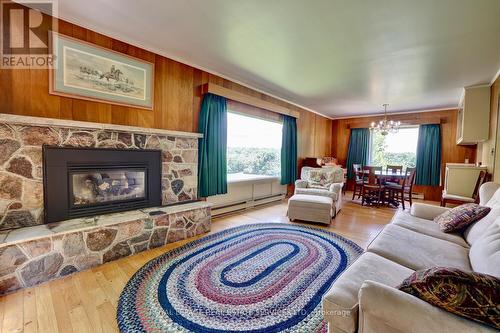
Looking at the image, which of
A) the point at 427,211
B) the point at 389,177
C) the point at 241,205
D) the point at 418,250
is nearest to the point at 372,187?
the point at 389,177

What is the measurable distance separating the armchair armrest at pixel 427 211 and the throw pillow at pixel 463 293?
2001 millimetres

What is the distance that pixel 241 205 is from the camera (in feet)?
14.2

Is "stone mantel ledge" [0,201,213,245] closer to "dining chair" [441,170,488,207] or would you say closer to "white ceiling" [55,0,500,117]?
"white ceiling" [55,0,500,117]

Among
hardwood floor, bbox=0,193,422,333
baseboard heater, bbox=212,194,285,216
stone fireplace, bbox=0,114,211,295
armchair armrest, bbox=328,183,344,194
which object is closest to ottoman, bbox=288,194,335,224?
armchair armrest, bbox=328,183,344,194

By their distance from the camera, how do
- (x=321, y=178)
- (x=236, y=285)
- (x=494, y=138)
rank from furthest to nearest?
(x=321, y=178)
(x=494, y=138)
(x=236, y=285)

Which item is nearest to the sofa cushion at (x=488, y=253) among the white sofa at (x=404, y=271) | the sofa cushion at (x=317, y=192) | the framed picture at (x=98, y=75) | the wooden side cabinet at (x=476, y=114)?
the white sofa at (x=404, y=271)

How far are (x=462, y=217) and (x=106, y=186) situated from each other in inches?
146

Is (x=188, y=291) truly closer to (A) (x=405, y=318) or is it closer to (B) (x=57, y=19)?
(A) (x=405, y=318)

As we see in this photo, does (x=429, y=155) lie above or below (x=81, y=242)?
above

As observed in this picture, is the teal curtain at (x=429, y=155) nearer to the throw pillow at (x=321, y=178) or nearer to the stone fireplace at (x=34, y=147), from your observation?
the throw pillow at (x=321, y=178)

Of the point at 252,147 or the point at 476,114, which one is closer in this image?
the point at 476,114

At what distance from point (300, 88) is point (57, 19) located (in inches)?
144

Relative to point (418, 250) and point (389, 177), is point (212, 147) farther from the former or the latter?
point (389, 177)

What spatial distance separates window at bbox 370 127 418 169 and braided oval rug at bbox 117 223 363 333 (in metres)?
4.93
